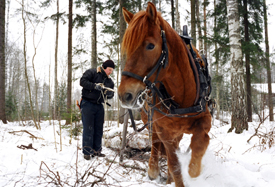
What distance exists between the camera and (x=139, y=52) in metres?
1.64

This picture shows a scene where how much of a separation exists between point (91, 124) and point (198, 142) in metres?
2.52

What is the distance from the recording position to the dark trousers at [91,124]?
12.7 feet

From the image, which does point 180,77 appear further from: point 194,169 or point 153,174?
point 153,174

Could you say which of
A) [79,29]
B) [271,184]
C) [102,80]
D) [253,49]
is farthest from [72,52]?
[271,184]

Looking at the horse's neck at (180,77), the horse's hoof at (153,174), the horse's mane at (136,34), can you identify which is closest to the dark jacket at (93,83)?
the horse's hoof at (153,174)

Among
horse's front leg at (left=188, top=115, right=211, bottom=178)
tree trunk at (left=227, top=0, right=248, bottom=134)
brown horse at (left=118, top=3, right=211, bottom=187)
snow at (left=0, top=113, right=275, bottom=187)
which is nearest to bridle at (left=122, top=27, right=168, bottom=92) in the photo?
brown horse at (left=118, top=3, right=211, bottom=187)

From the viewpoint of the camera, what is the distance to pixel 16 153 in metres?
3.76

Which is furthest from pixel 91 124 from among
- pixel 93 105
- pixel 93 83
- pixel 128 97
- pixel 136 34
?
pixel 136 34

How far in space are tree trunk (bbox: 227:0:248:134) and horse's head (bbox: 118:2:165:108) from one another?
4728 millimetres

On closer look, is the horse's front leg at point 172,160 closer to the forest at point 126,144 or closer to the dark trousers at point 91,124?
the forest at point 126,144

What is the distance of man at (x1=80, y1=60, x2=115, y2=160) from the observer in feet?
12.6

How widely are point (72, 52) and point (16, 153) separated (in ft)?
28.1

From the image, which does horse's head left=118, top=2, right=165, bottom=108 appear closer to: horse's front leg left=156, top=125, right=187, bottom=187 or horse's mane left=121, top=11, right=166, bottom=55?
horse's mane left=121, top=11, right=166, bottom=55

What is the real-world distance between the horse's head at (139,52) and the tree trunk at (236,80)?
473cm
